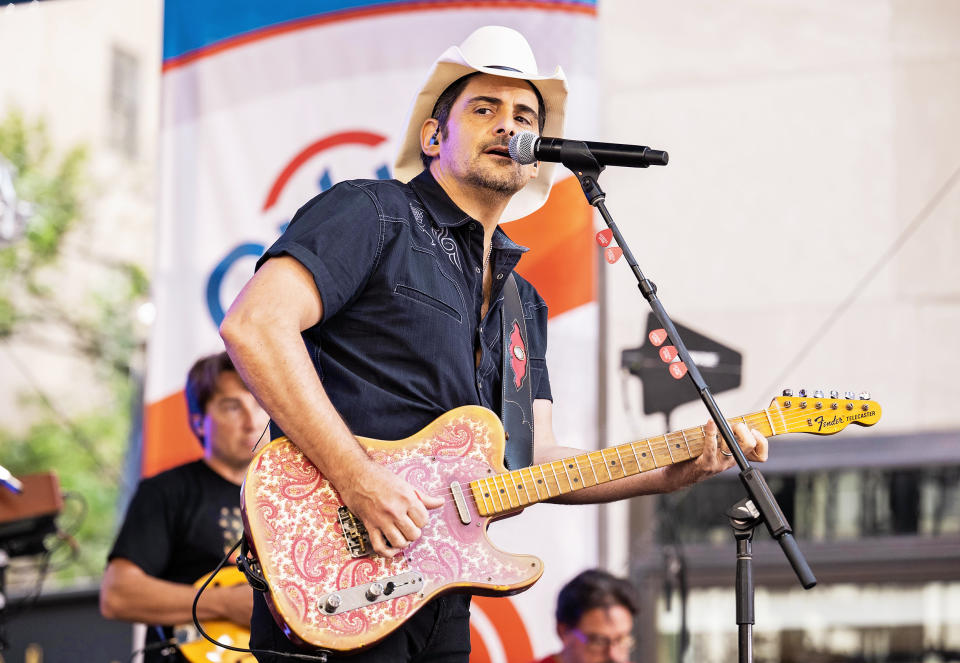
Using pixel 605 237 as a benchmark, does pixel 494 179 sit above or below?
above

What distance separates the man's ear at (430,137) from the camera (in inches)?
120

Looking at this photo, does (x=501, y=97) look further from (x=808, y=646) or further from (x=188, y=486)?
(x=808, y=646)

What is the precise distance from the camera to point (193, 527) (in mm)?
4008

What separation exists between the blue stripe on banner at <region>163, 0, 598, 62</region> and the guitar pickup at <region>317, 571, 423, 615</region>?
128 inches

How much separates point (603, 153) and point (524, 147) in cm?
20

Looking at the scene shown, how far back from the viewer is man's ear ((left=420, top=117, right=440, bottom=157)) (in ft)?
10.00

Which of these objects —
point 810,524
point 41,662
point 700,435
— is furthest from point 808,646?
point 41,662

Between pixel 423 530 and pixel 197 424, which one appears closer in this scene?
pixel 423 530

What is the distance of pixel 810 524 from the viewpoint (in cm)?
559

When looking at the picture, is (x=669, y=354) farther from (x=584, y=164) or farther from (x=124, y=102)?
(x=124, y=102)

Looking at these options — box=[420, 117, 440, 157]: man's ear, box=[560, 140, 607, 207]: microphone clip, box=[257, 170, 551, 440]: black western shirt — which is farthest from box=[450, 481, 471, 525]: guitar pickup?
box=[420, 117, 440, 157]: man's ear

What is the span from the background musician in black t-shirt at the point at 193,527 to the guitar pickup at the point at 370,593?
137cm

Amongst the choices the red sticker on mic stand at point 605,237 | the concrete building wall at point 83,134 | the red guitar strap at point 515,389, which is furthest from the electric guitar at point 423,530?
the concrete building wall at point 83,134

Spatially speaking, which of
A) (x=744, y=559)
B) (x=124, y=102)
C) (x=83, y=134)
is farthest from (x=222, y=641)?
(x=124, y=102)
